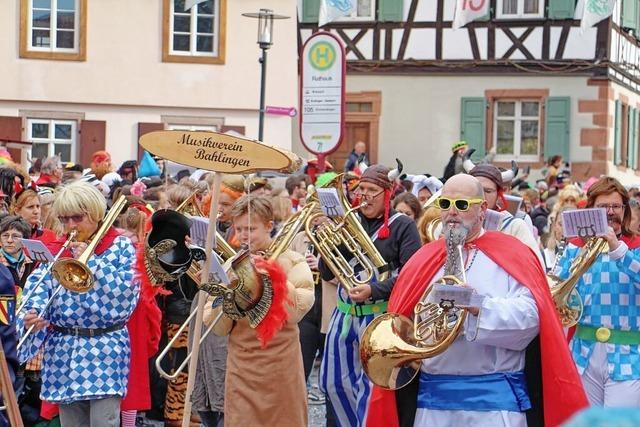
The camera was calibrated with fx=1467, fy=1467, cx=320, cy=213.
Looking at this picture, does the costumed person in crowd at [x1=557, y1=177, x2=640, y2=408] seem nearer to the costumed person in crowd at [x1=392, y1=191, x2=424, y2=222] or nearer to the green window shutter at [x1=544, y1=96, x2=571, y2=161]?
the costumed person in crowd at [x1=392, y1=191, x2=424, y2=222]

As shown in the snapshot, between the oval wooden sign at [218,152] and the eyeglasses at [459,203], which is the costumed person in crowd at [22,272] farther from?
the eyeglasses at [459,203]

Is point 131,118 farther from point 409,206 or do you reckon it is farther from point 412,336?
point 412,336

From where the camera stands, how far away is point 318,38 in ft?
49.8

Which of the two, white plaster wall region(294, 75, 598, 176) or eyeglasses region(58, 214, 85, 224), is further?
white plaster wall region(294, 75, 598, 176)

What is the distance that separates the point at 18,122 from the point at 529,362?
71.8ft

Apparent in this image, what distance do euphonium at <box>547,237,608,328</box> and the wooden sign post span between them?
1.51m

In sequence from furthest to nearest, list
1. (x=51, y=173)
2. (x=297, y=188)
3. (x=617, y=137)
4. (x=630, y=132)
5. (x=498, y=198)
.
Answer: (x=630, y=132)
(x=617, y=137)
(x=297, y=188)
(x=51, y=173)
(x=498, y=198)

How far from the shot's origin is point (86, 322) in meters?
7.95

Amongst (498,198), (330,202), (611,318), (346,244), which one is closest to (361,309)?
(346,244)

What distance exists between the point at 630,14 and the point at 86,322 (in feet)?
88.5

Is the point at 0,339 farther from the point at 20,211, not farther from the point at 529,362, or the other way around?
the point at 20,211

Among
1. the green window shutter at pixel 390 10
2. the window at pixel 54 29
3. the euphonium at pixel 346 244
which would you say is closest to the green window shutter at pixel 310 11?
the green window shutter at pixel 390 10

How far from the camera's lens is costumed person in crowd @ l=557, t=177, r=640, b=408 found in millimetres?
7738

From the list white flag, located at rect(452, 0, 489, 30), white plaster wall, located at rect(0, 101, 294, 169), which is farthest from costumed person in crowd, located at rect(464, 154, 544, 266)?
white flag, located at rect(452, 0, 489, 30)
